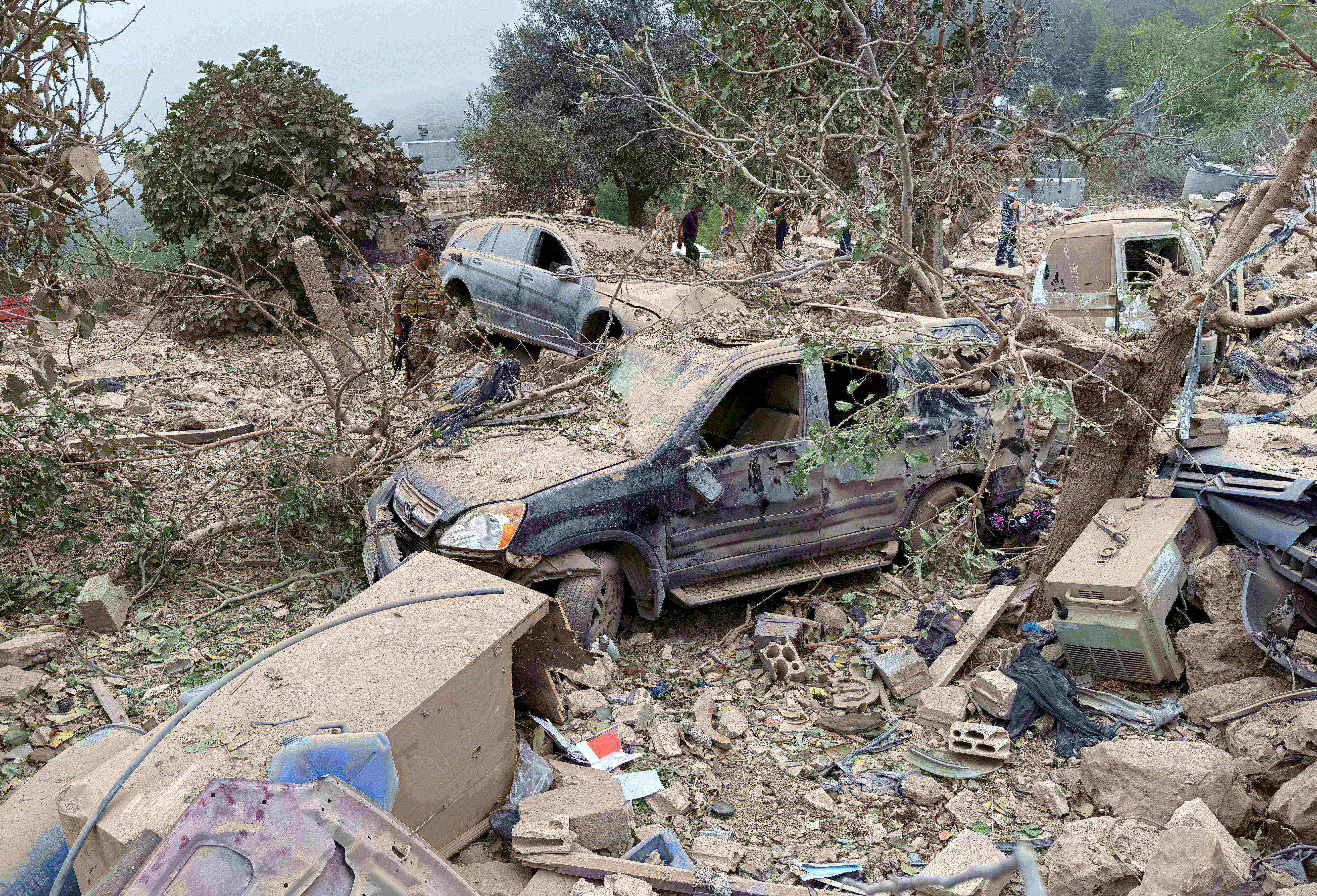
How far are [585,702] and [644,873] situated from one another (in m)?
1.42

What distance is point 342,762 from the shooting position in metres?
3.13

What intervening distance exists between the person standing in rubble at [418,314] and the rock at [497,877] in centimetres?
480

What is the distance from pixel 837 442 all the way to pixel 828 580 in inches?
66.3

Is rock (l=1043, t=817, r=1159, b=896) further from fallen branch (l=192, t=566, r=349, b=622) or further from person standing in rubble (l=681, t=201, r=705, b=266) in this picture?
person standing in rubble (l=681, t=201, r=705, b=266)

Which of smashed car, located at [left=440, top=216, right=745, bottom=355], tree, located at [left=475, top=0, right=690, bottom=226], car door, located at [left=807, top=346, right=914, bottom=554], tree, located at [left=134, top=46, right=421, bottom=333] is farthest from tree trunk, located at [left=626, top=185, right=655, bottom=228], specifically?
car door, located at [left=807, top=346, right=914, bottom=554]

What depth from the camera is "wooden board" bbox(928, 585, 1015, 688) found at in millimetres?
5223

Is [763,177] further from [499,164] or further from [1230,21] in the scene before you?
[499,164]

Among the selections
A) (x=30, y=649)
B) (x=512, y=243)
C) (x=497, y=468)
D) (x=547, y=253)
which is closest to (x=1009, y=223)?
(x=547, y=253)

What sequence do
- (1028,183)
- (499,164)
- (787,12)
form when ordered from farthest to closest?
(499,164), (1028,183), (787,12)

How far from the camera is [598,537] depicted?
5223 mm

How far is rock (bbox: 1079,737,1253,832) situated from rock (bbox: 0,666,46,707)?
531 cm

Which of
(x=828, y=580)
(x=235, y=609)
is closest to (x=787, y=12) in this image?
(x=828, y=580)

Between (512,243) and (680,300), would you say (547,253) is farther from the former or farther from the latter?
(680,300)

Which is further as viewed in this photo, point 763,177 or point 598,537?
point 763,177
